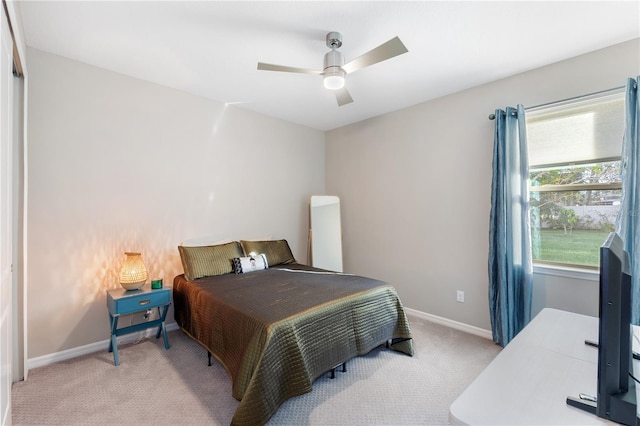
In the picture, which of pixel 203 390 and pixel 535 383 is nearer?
pixel 535 383

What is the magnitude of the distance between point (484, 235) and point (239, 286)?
243 cm

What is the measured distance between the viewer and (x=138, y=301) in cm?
249

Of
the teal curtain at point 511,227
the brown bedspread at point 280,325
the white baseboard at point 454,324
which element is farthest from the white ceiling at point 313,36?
the white baseboard at point 454,324

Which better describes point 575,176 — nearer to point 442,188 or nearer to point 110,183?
point 442,188

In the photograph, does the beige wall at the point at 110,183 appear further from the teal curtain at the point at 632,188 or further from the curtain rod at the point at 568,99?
the teal curtain at the point at 632,188

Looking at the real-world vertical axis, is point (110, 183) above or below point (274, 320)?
above

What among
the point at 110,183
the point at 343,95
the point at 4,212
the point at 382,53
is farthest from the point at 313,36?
the point at 110,183

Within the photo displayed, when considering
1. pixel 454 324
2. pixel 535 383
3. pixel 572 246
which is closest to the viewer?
pixel 535 383

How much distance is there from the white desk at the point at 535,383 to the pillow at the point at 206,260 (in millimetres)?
2565

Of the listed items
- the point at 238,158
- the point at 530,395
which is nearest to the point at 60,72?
the point at 238,158

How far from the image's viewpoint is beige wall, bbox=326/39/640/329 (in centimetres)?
251

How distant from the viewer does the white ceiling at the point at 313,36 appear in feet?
6.24

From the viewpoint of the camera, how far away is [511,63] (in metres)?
2.57

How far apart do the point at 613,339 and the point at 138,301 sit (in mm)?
2908
